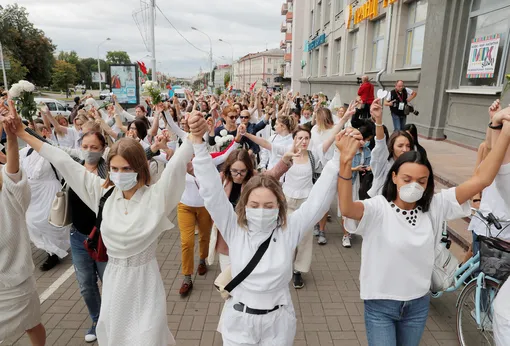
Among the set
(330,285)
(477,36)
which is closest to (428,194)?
(330,285)

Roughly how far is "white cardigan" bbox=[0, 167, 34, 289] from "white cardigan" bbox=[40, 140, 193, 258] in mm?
316

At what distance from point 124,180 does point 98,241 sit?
67cm

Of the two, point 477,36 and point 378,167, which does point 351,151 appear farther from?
point 477,36

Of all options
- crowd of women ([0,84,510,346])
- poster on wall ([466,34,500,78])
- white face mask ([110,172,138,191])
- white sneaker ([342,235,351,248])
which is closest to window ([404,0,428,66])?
poster on wall ([466,34,500,78])

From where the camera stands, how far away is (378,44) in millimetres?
16203

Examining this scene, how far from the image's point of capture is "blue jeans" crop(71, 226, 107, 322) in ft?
9.87

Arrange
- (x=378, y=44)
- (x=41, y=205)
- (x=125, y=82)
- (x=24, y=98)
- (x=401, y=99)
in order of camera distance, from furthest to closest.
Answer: (x=125, y=82), (x=378, y=44), (x=401, y=99), (x=41, y=205), (x=24, y=98)

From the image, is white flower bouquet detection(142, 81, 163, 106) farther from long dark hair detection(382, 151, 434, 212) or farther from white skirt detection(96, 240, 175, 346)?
long dark hair detection(382, 151, 434, 212)

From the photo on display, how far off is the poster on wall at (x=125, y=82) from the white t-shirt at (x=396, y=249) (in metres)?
16.5

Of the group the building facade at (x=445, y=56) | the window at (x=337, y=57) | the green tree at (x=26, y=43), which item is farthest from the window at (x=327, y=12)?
the green tree at (x=26, y=43)

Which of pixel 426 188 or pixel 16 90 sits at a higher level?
pixel 16 90

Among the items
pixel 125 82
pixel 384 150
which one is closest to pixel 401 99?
pixel 384 150

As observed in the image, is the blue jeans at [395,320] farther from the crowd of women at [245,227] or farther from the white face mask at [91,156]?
the white face mask at [91,156]

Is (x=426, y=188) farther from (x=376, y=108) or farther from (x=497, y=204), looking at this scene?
(x=376, y=108)
